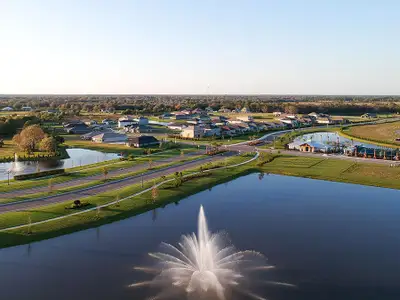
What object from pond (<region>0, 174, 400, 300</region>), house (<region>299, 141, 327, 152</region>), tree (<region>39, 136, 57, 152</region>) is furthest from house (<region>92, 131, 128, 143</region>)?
pond (<region>0, 174, 400, 300</region>)

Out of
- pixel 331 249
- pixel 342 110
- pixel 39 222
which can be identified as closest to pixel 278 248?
pixel 331 249

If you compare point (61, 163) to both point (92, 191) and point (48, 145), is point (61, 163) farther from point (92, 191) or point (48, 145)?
point (92, 191)

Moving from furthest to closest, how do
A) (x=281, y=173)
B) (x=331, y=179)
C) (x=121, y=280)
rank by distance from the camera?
(x=281, y=173), (x=331, y=179), (x=121, y=280)

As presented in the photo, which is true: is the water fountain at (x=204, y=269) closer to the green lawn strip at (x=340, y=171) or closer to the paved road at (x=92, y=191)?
the paved road at (x=92, y=191)

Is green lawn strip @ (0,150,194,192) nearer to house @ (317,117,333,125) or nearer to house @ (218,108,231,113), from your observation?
house @ (317,117,333,125)

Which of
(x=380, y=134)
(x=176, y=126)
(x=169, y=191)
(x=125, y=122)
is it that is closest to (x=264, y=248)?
(x=169, y=191)

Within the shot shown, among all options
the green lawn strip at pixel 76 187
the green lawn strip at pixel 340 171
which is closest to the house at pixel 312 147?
the green lawn strip at pixel 340 171

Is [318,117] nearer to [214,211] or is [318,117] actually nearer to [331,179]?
[331,179]
